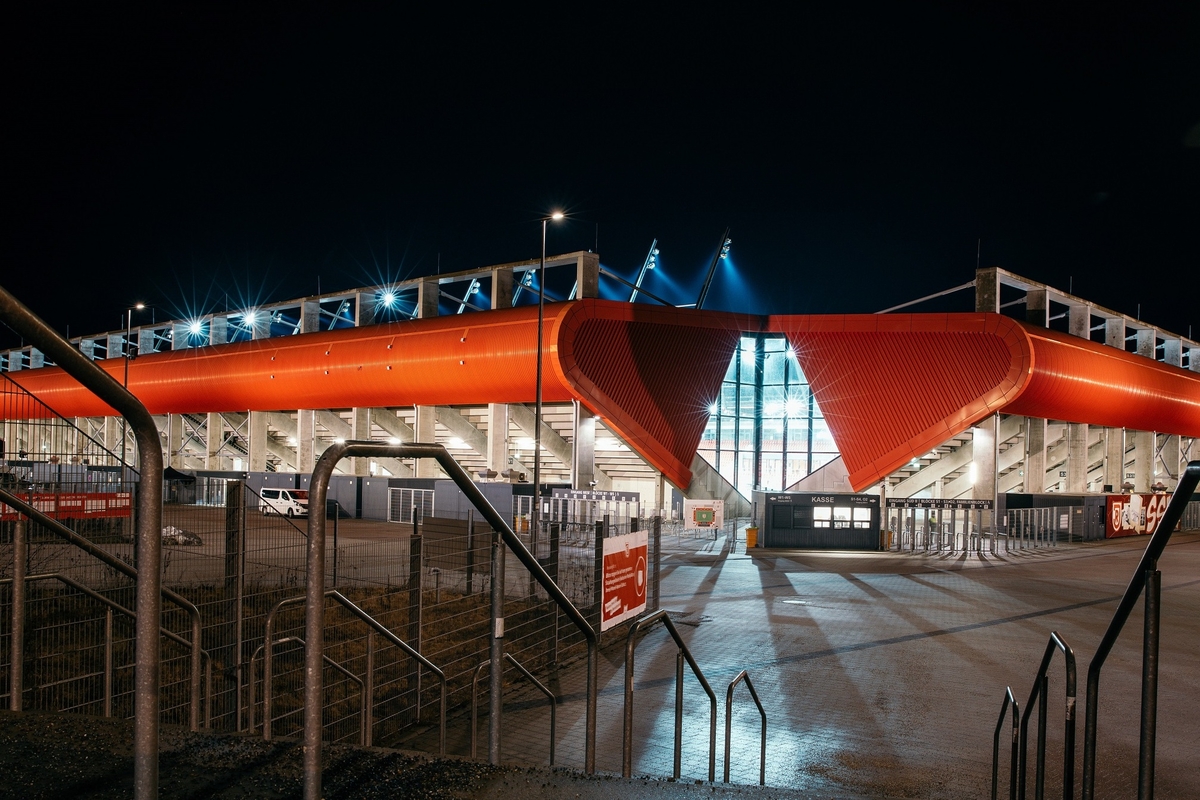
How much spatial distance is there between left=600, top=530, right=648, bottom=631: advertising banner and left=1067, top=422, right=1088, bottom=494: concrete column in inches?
1394

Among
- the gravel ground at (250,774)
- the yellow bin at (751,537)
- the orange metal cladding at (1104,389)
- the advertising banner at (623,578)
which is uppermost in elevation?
the orange metal cladding at (1104,389)

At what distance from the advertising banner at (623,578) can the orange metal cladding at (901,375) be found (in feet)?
76.5

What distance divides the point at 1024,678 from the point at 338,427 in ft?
126

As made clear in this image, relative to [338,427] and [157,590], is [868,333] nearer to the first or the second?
[338,427]

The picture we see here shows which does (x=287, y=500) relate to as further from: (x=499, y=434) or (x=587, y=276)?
(x=587, y=276)

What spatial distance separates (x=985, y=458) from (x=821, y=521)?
9.64 metres

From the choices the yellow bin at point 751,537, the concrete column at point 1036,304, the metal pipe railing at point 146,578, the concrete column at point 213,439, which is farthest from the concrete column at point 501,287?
the metal pipe railing at point 146,578

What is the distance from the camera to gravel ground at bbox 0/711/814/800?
2980 mm

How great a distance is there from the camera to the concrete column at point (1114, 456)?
43.2 metres

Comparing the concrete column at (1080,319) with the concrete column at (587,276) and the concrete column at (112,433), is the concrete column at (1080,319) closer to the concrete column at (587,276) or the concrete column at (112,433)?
the concrete column at (587,276)

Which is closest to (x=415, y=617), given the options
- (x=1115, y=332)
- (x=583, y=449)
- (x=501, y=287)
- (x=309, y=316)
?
(x=583, y=449)

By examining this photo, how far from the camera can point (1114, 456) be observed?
43.7m

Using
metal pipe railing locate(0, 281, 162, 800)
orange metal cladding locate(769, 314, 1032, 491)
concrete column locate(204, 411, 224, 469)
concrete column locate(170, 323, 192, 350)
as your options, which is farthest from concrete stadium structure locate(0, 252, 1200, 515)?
metal pipe railing locate(0, 281, 162, 800)

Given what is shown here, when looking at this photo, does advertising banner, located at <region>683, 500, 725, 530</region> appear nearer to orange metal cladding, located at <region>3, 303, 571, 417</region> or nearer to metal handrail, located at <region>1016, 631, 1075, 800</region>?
orange metal cladding, located at <region>3, 303, 571, 417</region>
